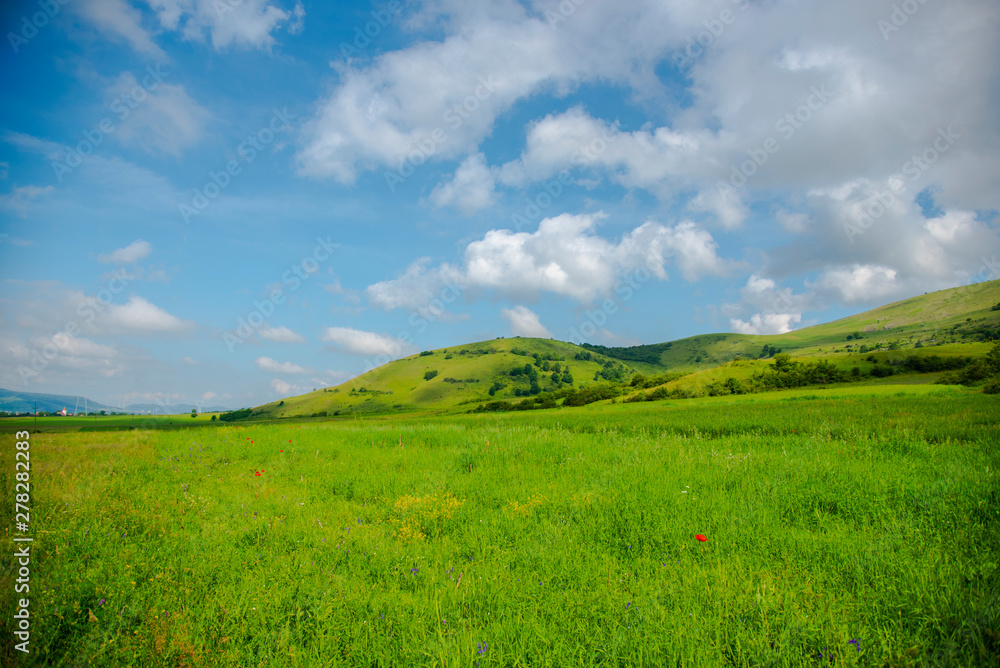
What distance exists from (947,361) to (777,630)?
11181 cm

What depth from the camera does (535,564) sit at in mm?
5332

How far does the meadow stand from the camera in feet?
12.5

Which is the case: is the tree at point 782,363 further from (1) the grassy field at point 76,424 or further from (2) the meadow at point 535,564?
(1) the grassy field at point 76,424

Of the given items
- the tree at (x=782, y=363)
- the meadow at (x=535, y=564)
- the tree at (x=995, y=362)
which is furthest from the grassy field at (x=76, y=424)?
the tree at (x=782, y=363)

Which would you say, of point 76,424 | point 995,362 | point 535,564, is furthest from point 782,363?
point 76,424

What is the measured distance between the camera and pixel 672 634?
→ 3.77 metres

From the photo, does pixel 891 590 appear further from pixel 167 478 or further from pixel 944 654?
pixel 167 478

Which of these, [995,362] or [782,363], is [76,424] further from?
[995,362]

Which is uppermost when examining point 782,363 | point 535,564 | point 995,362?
point 782,363

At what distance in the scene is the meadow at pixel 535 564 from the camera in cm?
381

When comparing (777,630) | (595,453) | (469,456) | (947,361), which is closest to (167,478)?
(469,456)

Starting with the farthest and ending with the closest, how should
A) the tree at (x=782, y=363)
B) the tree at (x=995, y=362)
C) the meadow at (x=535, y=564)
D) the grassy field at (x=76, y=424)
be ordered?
the tree at (x=782, y=363)
the tree at (x=995, y=362)
the grassy field at (x=76, y=424)
the meadow at (x=535, y=564)

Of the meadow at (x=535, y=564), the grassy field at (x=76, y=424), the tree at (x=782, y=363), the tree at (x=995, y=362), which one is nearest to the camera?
the meadow at (x=535, y=564)

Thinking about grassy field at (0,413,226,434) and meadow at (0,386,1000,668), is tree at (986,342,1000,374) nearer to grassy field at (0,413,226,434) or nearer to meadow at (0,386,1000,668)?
meadow at (0,386,1000,668)
